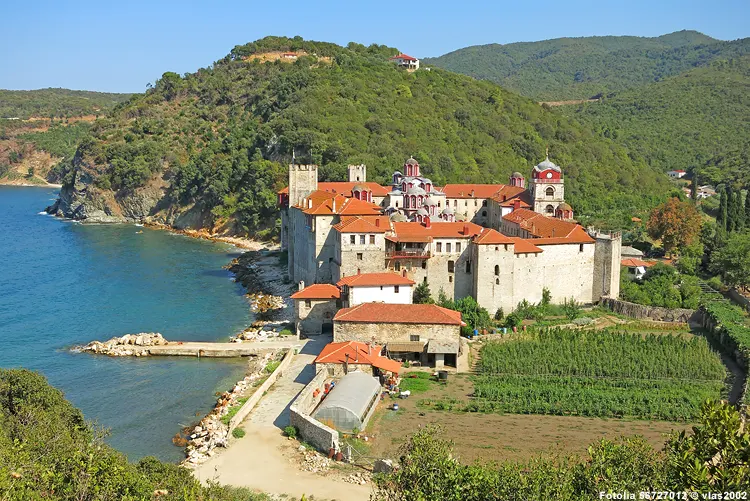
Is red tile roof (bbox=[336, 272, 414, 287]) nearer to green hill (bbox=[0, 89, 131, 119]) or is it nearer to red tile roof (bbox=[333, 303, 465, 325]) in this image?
red tile roof (bbox=[333, 303, 465, 325])

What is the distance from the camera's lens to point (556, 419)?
24.2 m

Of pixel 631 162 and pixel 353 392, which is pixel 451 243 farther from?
pixel 631 162

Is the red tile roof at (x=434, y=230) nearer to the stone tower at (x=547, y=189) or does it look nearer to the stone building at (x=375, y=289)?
the stone building at (x=375, y=289)

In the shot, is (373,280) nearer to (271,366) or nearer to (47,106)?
(271,366)

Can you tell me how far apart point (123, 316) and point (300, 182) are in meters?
13.9

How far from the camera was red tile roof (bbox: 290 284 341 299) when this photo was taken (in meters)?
34.0

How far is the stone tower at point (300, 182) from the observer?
153ft

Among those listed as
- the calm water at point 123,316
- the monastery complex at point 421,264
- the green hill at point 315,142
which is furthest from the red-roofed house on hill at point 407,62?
the monastery complex at point 421,264

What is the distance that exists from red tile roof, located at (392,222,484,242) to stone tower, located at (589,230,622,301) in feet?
21.6

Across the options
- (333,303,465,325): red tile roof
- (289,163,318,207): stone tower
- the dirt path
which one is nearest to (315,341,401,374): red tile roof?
(333,303,465,325): red tile roof

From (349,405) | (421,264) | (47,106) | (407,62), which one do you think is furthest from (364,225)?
(47,106)

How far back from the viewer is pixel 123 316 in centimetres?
4084

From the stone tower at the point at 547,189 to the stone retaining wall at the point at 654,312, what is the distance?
34.3ft

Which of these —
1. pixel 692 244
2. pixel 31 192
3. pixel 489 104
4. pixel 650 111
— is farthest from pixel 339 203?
pixel 31 192
